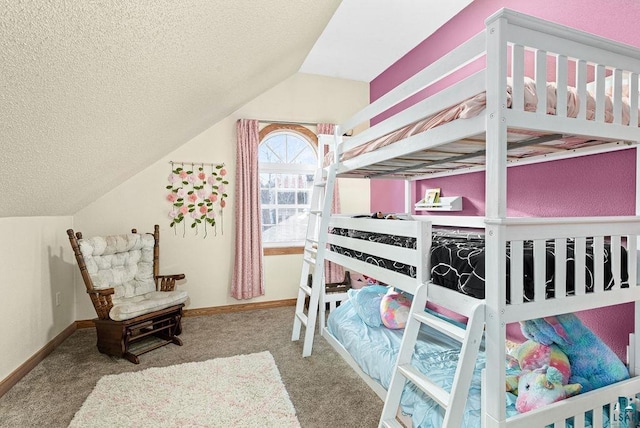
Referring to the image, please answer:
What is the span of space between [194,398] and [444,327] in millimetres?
1599

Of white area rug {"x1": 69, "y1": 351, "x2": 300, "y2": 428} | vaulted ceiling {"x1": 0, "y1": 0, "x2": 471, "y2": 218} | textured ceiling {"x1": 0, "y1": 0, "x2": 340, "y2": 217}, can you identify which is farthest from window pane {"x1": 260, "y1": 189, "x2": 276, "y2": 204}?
white area rug {"x1": 69, "y1": 351, "x2": 300, "y2": 428}

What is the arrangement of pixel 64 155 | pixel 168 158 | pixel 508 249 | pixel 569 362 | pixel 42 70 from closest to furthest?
pixel 42 70, pixel 508 249, pixel 569 362, pixel 64 155, pixel 168 158

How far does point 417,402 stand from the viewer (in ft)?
5.15

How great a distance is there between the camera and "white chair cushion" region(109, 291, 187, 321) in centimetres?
262

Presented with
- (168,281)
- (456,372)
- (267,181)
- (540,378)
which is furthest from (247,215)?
(540,378)

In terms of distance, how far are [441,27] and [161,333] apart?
3.77 m

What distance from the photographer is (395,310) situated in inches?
96.4

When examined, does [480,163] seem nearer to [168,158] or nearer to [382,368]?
[382,368]

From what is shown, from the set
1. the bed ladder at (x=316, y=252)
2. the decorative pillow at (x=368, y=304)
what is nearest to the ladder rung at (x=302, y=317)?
the bed ladder at (x=316, y=252)

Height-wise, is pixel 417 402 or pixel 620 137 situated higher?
pixel 620 137

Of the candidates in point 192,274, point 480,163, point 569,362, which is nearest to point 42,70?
point 569,362

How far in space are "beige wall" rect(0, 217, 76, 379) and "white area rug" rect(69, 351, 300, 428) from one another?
704 millimetres

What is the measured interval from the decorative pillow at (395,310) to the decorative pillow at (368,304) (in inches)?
2.0

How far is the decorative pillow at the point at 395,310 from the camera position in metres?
2.42
